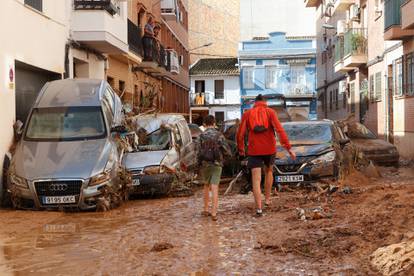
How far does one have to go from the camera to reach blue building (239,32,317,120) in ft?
180

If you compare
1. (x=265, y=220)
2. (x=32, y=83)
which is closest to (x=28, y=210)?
(x=265, y=220)

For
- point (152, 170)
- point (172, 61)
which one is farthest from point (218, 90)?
point (152, 170)

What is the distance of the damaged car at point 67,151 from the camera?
37.3ft

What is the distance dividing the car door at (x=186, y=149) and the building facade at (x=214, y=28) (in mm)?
46628

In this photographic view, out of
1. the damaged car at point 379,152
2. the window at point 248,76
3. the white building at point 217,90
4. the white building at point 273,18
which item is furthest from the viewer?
the white building at point 273,18

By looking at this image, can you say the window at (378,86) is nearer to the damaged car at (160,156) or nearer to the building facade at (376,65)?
the building facade at (376,65)

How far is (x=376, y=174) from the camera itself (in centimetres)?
1567

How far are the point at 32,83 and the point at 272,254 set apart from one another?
11.0m

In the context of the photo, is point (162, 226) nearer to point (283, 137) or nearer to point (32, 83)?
point (283, 137)

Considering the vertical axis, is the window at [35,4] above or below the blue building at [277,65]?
below

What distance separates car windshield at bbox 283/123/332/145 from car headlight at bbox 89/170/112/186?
4.15 meters

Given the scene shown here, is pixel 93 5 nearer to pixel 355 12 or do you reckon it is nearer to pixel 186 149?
pixel 186 149

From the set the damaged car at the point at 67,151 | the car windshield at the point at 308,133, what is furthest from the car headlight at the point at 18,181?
the car windshield at the point at 308,133

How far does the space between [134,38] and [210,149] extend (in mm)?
16045
